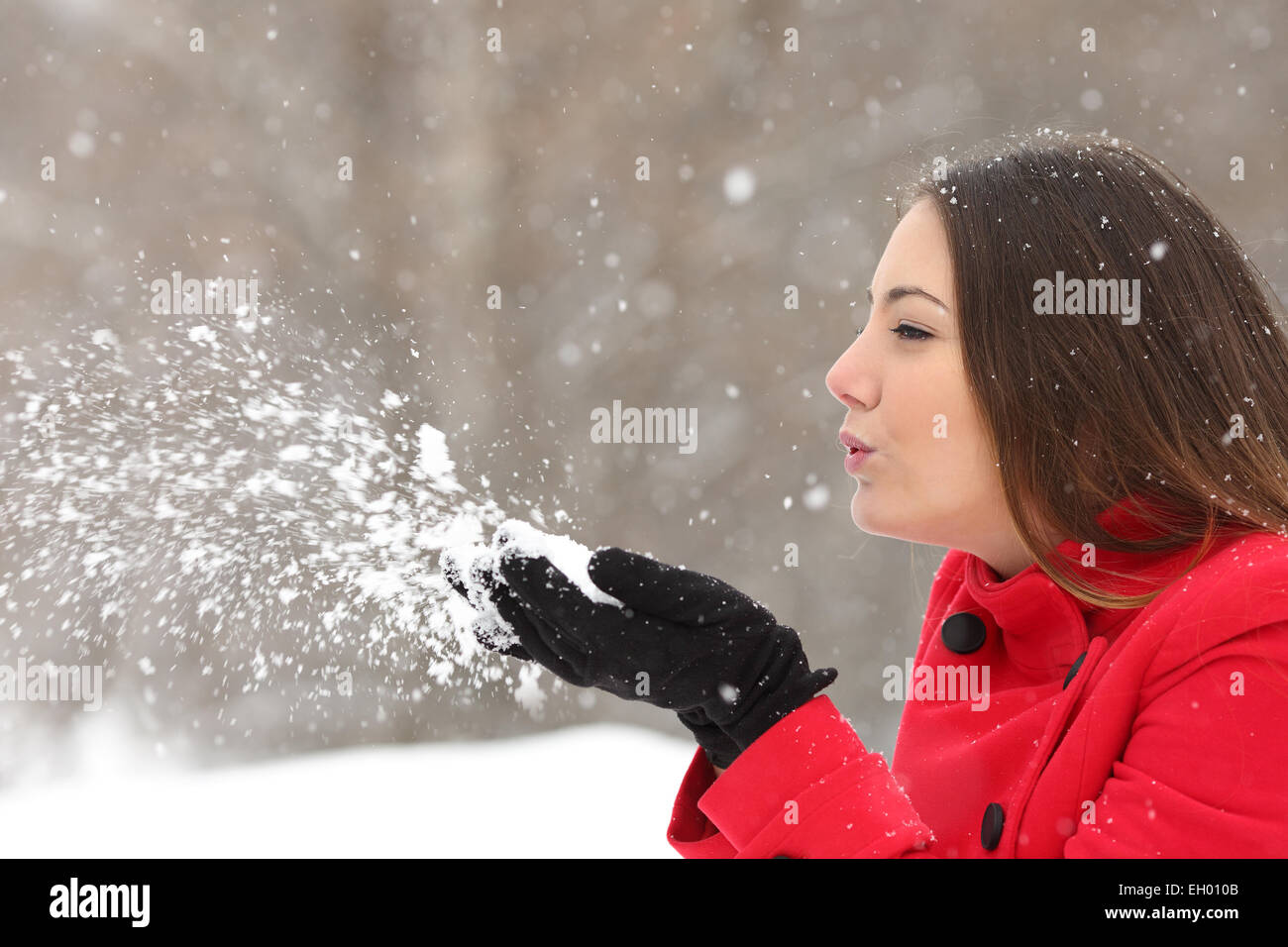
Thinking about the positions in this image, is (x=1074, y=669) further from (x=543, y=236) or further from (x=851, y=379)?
(x=543, y=236)

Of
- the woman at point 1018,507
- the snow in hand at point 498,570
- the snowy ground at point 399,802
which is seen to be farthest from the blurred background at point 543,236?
the woman at point 1018,507

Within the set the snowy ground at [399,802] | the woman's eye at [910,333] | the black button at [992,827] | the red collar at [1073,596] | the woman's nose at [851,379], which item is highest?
the woman's eye at [910,333]

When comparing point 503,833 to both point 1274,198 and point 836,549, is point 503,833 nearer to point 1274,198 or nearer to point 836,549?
point 836,549

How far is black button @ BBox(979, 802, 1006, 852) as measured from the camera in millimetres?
920

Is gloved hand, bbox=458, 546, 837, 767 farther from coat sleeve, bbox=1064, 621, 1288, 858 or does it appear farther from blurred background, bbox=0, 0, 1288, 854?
blurred background, bbox=0, 0, 1288, 854

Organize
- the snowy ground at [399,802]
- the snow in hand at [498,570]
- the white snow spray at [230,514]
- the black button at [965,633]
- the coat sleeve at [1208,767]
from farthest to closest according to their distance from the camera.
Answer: the snowy ground at [399,802], the white snow spray at [230,514], the black button at [965,633], the snow in hand at [498,570], the coat sleeve at [1208,767]

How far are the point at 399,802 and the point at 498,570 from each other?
283cm

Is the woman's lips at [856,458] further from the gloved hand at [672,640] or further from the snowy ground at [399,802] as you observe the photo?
the snowy ground at [399,802]

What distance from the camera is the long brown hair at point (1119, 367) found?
39.6 inches

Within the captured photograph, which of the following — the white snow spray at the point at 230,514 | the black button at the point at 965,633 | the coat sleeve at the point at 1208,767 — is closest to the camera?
the coat sleeve at the point at 1208,767

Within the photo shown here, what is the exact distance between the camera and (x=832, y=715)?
3.32 ft

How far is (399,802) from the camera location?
3.58 metres

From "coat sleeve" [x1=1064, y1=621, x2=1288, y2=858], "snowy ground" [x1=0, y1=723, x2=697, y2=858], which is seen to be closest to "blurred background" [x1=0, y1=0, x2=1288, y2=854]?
"snowy ground" [x1=0, y1=723, x2=697, y2=858]

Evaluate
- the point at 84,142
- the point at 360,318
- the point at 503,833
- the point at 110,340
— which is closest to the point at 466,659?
the point at 503,833
